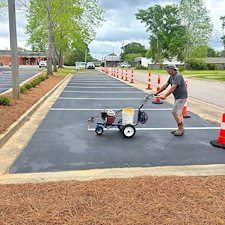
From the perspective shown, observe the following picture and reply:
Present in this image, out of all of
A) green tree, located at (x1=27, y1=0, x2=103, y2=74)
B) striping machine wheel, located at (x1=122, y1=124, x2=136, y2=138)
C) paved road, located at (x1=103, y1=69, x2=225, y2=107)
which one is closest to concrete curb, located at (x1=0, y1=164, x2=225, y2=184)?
striping machine wheel, located at (x1=122, y1=124, x2=136, y2=138)

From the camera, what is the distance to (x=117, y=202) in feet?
9.50

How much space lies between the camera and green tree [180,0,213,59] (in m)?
57.5

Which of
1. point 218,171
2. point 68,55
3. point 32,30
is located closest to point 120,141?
point 218,171

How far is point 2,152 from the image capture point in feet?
15.7

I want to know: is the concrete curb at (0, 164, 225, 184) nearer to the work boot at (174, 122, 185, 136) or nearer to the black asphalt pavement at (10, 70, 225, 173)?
the black asphalt pavement at (10, 70, 225, 173)

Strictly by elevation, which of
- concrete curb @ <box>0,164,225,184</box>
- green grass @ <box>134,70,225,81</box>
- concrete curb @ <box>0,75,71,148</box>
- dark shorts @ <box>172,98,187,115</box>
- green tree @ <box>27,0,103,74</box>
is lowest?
concrete curb @ <box>0,164,225,184</box>

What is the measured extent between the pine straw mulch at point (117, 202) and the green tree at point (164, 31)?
65.8 meters

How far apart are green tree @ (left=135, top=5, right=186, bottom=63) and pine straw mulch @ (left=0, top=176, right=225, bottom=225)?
65.8 m

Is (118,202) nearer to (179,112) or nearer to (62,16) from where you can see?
(179,112)

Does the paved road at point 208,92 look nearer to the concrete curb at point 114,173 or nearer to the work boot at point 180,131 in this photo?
the work boot at point 180,131

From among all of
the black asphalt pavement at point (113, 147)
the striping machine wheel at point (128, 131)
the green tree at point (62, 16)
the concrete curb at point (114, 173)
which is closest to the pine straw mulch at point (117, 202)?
the concrete curb at point (114, 173)

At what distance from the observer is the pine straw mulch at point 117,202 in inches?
102

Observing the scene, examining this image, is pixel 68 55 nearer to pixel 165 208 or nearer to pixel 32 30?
pixel 32 30

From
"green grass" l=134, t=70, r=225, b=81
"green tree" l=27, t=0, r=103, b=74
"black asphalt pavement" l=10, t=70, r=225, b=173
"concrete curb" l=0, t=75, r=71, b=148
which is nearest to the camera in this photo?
"black asphalt pavement" l=10, t=70, r=225, b=173
